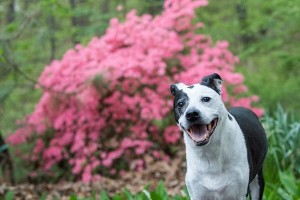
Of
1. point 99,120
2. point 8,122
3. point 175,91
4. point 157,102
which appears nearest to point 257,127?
point 175,91

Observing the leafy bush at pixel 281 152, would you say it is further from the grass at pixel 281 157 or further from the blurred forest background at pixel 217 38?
the blurred forest background at pixel 217 38

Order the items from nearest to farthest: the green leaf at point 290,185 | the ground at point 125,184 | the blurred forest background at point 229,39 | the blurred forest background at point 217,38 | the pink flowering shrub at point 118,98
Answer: the green leaf at point 290,185 → the ground at point 125,184 → the pink flowering shrub at point 118,98 → the blurred forest background at point 217,38 → the blurred forest background at point 229,39

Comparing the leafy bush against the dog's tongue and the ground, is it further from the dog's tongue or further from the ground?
the dog's tongue

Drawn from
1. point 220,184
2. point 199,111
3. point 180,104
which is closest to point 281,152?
point 220,184

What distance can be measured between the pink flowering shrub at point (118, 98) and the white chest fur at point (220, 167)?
386cm

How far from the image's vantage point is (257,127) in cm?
341

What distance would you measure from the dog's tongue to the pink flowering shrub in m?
4.04

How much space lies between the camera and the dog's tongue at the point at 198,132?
2.71 metres

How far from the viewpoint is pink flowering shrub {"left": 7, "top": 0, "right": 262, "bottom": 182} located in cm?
698

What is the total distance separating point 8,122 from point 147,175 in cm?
459

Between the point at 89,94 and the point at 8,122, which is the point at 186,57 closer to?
the point at 89,94

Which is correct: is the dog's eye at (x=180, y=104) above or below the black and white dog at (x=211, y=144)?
above

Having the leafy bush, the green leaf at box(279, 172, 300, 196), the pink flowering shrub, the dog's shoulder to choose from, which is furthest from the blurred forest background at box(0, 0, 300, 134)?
the dog's shoulder

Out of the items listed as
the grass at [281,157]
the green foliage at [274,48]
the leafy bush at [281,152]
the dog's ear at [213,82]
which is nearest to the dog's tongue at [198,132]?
the dog's ear at [213,82]
